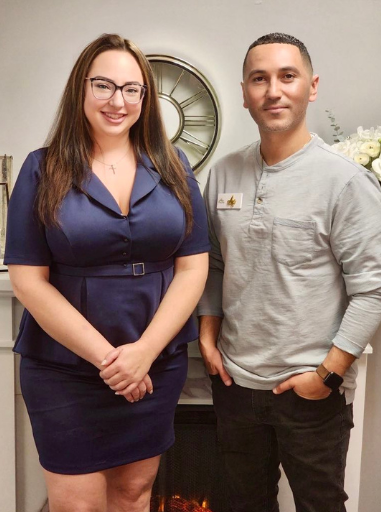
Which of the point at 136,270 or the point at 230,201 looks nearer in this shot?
the point at 136,270

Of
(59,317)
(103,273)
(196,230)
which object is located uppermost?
(196,230)

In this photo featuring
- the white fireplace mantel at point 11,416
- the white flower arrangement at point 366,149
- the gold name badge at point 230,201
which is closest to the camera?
the gold name badge at point 230,201

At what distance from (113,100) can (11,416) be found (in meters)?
1.25

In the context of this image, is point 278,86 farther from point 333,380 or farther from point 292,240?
point 333,380

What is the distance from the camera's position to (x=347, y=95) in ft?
7.34

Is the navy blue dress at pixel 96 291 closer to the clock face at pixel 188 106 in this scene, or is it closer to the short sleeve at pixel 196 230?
the short sleeve at pixel 196 230

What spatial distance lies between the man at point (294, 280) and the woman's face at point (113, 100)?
32 cm

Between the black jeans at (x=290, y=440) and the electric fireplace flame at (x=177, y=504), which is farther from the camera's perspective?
the electric fireplace flame at (x=177, y=504)

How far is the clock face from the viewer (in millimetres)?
2178

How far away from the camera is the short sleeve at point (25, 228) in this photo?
1.33m

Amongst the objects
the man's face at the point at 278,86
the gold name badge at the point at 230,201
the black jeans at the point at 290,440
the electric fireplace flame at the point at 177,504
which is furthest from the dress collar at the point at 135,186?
the electric fireplace flame at the point at 177,504

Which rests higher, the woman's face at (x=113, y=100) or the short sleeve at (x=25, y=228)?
the woman's face at (x=113, y=100)

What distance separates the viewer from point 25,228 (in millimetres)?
1332

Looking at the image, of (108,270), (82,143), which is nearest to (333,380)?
(108,270)
